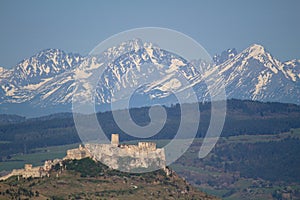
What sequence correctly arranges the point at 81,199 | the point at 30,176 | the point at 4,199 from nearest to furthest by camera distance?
the point at 4,199 → the point at 81,199 → the point at 30,176

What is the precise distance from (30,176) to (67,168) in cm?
764

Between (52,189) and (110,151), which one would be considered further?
(110,151)

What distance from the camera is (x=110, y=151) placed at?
19925 cm

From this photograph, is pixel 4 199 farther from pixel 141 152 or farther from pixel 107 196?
pixel 141 152

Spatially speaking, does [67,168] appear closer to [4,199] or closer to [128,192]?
[128,192]

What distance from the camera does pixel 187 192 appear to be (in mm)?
198875

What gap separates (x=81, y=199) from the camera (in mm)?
182250

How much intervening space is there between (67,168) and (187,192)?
2221cm

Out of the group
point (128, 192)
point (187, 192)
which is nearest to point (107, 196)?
point (128, 192)

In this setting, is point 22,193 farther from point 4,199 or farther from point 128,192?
point 128,192

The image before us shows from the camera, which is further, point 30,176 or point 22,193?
point 30,176

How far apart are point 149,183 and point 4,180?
25873 millimetres

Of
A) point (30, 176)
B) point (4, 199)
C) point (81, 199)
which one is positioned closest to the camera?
point (4, 199)

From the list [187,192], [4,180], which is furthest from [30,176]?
[187,192]
